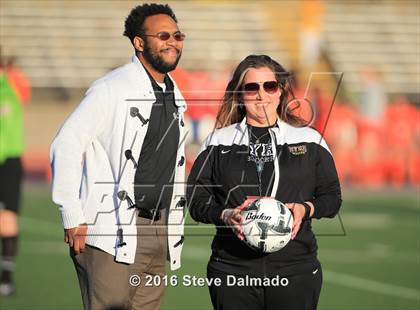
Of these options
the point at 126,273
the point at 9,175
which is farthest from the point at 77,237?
the point at 9,175

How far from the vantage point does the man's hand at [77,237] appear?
20.2 ft

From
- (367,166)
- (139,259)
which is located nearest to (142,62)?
(139,259)

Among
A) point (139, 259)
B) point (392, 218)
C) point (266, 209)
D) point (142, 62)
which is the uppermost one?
point (142, 62)

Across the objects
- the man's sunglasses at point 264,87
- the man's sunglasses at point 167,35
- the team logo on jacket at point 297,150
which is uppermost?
the man's sunglasses at point 167,35

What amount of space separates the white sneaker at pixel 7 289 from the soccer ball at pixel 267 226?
6140mm

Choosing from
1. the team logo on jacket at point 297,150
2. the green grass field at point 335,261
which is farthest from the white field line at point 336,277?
the team logo on jacket at point 297,150

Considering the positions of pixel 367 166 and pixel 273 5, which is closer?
pixel 367 166

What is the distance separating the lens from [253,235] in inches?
231

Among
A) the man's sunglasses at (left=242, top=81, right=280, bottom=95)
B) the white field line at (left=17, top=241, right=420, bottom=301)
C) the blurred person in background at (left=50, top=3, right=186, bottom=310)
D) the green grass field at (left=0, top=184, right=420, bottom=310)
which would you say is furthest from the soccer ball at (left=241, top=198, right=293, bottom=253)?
the white field line at (left=17, top=241, right=420, bottom=301)

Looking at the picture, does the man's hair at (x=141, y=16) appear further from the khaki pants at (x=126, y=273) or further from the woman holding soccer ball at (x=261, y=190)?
the khaki pants at (x=126, y=273)

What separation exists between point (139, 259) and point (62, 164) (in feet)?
2.51

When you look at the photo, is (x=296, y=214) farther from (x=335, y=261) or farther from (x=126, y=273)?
(x=335, y=261)

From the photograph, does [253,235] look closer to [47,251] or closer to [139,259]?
[139,259]

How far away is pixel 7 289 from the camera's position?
11.6 metres
